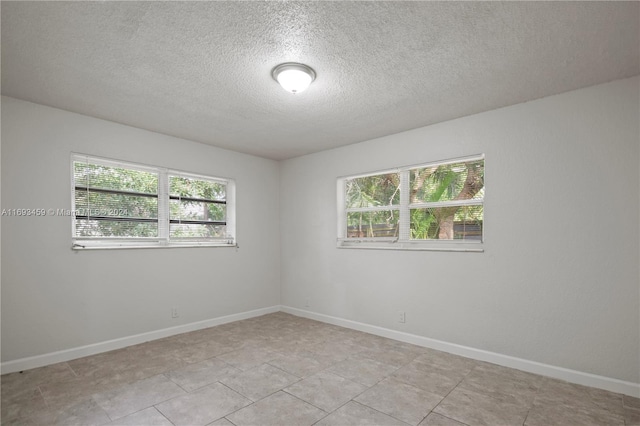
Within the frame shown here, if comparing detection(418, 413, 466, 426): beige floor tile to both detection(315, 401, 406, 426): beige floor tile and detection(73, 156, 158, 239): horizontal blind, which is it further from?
detection(73, 156, 158, 239): horizontal blind

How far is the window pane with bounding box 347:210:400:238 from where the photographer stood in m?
4.21

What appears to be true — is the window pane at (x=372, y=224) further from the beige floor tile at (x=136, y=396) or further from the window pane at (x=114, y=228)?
the beige floor tile at (x=136, y=396)

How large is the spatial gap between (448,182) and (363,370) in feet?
7.24

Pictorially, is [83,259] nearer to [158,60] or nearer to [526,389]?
[158,60]

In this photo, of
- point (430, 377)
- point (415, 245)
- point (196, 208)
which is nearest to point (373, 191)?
point (415, 245)

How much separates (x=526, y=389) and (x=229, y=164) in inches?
169

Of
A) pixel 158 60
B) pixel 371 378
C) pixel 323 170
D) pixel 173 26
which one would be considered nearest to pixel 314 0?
pixel 173 26

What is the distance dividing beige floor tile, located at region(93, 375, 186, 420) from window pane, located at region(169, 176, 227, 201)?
2324mm

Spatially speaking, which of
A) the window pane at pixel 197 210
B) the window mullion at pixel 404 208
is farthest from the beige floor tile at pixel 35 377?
the window mullion at pixel 404 208

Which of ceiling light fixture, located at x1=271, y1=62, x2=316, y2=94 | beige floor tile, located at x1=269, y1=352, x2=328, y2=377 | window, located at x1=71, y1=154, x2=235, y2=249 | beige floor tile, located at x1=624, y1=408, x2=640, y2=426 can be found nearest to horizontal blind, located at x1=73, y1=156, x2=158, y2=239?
window, located at x1=71, y1=154, x2=235, y2=249

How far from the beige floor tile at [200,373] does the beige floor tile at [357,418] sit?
1109 millimetres

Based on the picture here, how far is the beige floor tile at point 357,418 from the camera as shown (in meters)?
2.17

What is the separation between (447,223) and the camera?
3717 millimetres

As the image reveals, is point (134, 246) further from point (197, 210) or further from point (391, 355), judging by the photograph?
point (391, 355)
